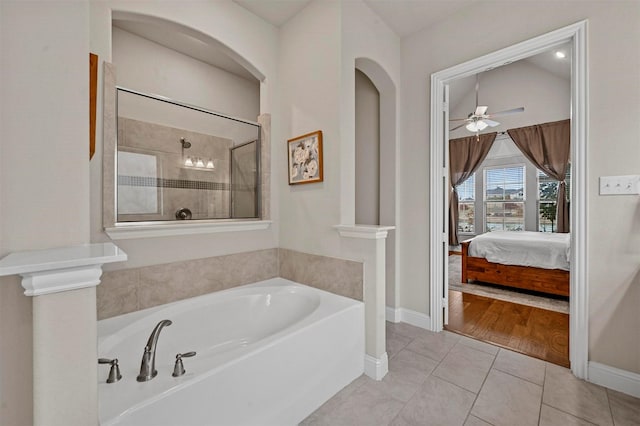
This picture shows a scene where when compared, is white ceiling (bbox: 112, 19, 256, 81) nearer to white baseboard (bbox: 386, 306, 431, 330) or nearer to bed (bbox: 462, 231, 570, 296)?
white baseboard (bbox: 386, 306, 431, 330)

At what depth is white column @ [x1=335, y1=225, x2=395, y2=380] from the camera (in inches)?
74.4

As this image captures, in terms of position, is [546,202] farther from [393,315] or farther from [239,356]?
[239,356]

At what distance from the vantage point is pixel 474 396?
5.53ft

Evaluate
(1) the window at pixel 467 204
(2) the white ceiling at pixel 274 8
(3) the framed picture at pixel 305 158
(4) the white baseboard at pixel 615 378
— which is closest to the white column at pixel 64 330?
(3) the framed picture at pixel 305 158

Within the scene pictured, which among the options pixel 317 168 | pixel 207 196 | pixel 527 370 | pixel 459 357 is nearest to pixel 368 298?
pixel 459 357

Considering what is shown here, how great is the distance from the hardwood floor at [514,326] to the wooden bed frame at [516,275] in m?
0.54

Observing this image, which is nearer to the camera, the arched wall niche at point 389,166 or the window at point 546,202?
the arched wall niche at point 389,166

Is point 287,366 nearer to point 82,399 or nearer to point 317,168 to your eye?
point 82,399

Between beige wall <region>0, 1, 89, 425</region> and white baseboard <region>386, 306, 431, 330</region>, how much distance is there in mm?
2581

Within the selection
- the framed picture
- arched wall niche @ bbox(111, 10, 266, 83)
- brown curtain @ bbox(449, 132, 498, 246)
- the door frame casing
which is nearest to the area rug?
the door frame casing

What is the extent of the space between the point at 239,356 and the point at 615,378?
2304mm

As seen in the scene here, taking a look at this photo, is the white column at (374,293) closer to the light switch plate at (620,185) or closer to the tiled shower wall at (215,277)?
the tiled shower wall at (215,277)

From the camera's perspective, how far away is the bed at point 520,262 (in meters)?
3.34

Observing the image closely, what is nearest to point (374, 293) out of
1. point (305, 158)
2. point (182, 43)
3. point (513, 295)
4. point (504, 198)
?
point (305, 158)
